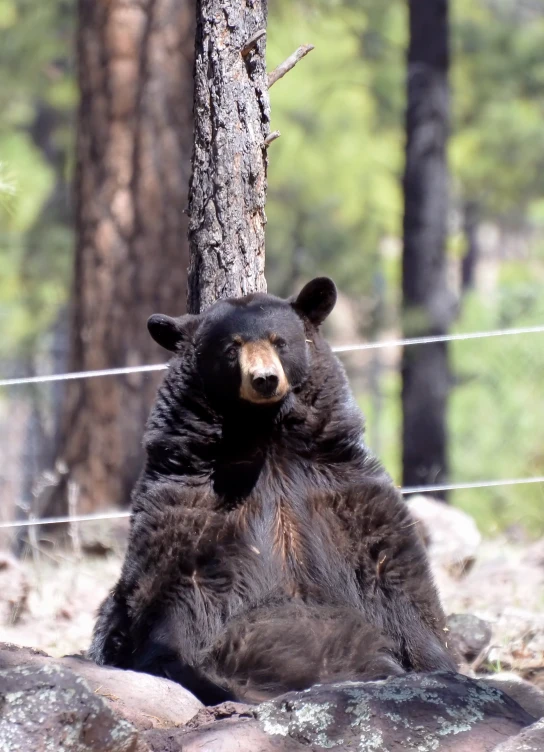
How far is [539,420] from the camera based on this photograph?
1152cm

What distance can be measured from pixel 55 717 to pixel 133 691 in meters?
0.50

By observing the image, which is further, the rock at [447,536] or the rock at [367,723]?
the rock at [447,536]

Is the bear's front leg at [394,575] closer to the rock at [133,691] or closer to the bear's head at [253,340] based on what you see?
the bear's head at [253,340]

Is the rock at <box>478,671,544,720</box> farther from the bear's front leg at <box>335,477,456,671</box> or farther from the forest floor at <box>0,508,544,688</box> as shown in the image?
the forest floor at <box>0,508,544,688</box>

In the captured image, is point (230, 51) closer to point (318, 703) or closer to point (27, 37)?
point (318, 703)

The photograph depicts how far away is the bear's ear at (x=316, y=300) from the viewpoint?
373 cm

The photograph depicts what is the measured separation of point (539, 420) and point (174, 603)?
8735 mm

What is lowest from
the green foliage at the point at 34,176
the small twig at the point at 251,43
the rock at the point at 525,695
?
the rock at the point at 525,695

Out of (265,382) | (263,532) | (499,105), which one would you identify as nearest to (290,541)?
(263,532)

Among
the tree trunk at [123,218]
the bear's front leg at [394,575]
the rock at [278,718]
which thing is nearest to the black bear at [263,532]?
the bear's front leg at [394,575]

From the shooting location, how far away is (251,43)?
4.11 m

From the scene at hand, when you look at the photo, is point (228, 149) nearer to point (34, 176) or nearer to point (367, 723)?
point (367, 723)

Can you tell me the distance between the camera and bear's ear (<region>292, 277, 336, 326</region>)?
12.2 ft

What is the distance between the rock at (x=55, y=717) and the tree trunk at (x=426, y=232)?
7.24 metres
